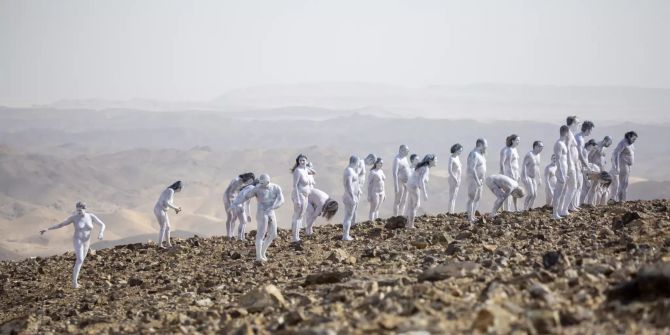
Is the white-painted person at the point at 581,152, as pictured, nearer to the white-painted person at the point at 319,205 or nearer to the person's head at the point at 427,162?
the person's head at the point at 427,162

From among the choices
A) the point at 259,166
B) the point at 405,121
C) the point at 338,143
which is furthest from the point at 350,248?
the point at 405,121

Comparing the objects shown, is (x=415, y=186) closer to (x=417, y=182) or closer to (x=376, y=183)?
(x=417, y=182)

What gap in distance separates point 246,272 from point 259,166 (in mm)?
97452

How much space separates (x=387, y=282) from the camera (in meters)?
14.1

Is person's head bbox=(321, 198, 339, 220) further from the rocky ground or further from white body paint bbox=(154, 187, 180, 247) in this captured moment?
white body paint bbox=(154, 187, 180, 247)

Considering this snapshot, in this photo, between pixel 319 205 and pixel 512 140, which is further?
pixel 512 140

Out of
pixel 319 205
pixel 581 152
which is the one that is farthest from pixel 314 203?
pixel 581 152

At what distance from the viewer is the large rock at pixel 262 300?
13555 mm

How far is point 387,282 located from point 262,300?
1.96m

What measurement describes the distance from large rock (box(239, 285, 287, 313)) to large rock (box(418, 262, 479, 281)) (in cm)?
218

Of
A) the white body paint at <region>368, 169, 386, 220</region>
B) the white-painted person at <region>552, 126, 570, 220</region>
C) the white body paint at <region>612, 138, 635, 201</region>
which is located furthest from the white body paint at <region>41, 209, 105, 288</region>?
the white body paint at <region>612, 138, 635, 201</region>

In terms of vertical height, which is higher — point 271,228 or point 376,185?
point 376,185

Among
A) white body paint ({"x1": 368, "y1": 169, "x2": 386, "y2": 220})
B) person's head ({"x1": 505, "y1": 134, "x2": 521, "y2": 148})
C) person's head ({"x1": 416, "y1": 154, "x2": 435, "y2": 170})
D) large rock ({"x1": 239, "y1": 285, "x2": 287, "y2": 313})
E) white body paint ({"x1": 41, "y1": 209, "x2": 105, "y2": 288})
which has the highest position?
person's head ({"x1": 505, "y1": 134, "x2": 521, "y2": 148})

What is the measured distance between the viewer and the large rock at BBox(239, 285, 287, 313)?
13.6 meters
